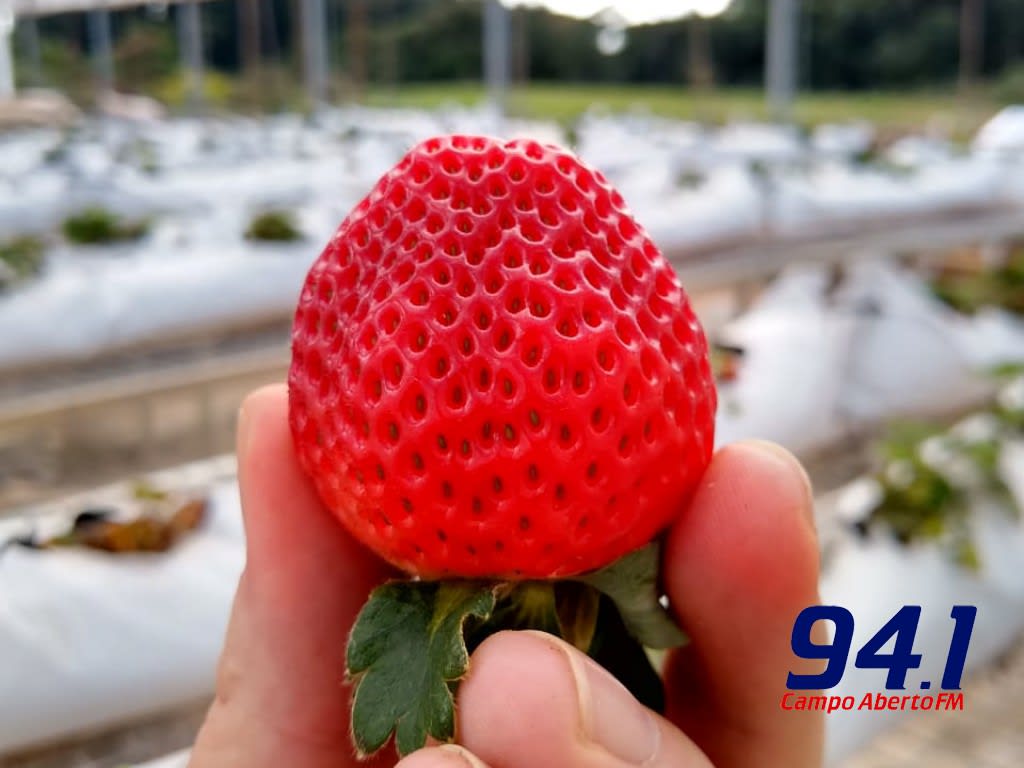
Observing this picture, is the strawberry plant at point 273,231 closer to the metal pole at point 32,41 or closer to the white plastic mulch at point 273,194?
the white plastic mulch at point 273,194

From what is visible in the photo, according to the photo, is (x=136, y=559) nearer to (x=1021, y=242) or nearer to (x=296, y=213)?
(x=296, y=213)

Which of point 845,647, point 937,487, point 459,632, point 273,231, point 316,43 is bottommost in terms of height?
point 937,487

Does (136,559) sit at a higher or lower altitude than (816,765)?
lower

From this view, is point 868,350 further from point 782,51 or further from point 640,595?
point 782,51

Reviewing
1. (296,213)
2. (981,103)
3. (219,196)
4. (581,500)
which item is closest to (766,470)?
(581,500)

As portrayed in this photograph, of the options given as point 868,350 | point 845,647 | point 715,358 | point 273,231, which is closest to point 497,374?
point 845,647
